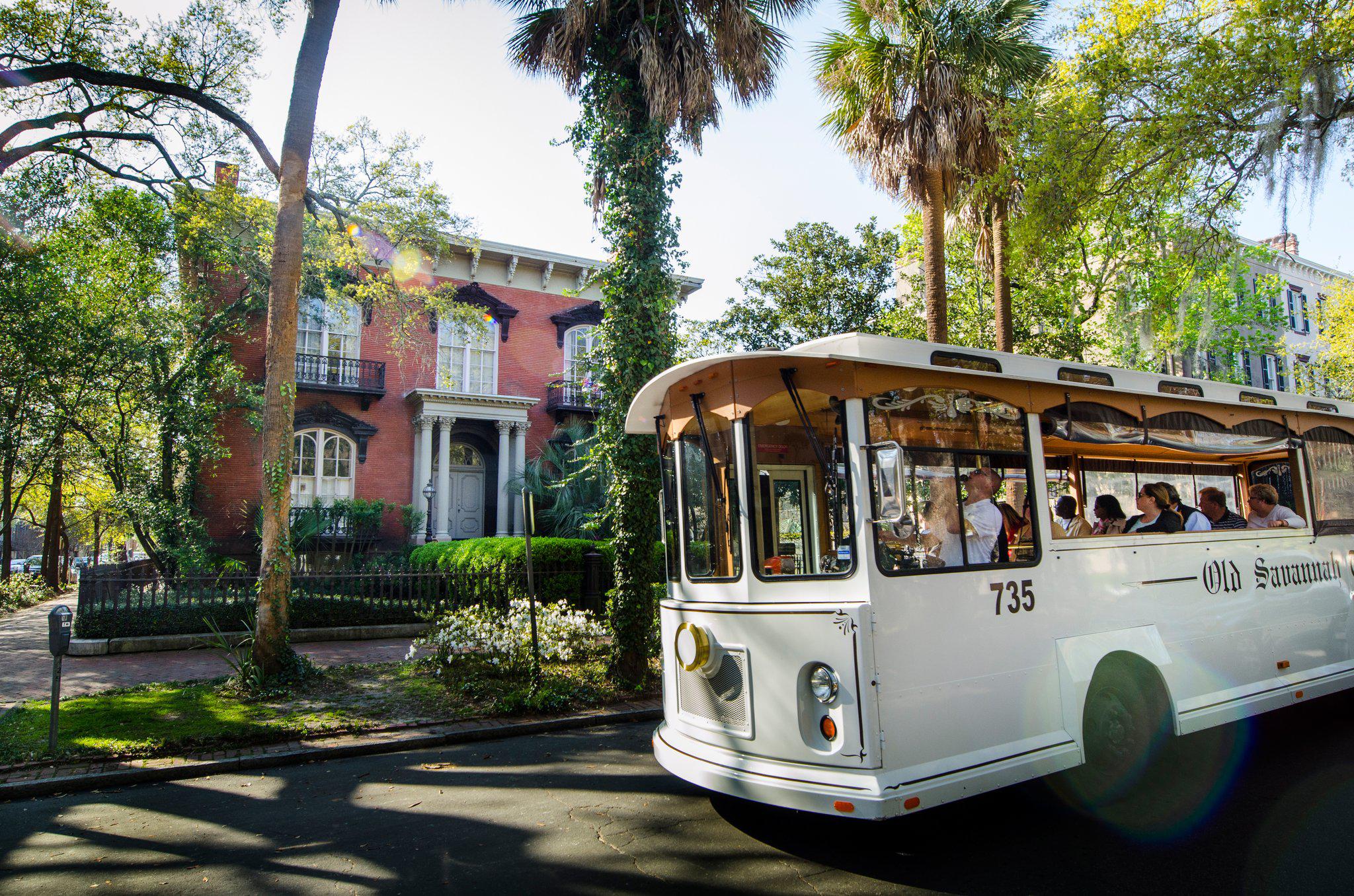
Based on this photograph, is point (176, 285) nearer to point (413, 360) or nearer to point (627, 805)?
point (413, 360)

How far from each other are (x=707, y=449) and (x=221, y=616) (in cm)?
1080

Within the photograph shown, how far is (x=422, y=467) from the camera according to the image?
76.7ft

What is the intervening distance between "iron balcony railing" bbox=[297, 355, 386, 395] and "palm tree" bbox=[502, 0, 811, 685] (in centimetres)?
1463

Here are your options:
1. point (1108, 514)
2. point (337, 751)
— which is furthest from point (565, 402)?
point (1108, 514)

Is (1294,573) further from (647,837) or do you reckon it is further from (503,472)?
(503,472)

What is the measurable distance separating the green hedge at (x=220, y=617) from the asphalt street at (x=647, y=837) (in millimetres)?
6193

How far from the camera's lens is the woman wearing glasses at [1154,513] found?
6047 mm

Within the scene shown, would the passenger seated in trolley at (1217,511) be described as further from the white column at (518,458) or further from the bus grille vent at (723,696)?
the white column at (518,458)

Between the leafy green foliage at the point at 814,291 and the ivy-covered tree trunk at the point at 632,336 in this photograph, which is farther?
the leafy green foliage at the point at 814,291

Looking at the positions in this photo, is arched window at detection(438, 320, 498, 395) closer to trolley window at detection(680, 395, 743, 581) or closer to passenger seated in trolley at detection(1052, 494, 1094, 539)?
passenger seated in trolley at detection(1052, 494, 1094, 539)

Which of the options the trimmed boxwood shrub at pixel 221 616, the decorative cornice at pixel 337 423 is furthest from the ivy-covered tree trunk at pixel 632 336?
the decorative cornice at pixel 337 423

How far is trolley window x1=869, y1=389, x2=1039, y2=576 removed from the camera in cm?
432

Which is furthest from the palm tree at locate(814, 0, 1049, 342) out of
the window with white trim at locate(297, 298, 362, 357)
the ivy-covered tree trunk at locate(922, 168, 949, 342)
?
the window with white trim at locate(297, 298, 362, 357)

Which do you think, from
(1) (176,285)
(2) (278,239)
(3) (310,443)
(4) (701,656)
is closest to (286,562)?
(2) (278,239)
